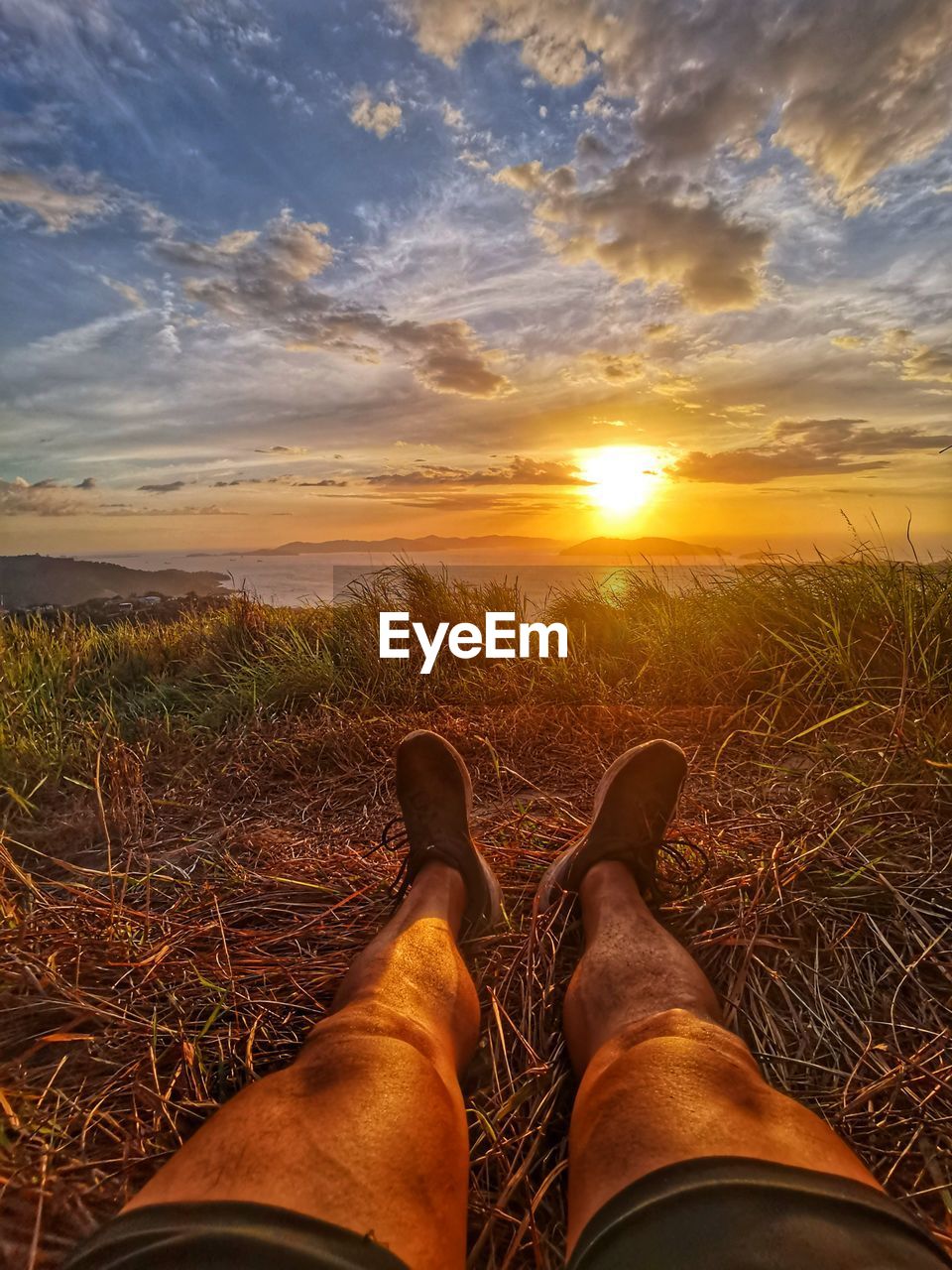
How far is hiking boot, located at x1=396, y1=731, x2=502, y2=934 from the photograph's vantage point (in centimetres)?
196

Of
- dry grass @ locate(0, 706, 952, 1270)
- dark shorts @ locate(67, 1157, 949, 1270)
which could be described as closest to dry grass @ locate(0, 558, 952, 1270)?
dry grass @ locate(0, 706, 952, 1270)

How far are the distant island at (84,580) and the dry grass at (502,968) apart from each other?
6.88m

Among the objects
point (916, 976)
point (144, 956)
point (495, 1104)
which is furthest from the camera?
point (144, 956)

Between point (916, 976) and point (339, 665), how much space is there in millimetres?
3636

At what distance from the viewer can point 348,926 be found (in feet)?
6.29

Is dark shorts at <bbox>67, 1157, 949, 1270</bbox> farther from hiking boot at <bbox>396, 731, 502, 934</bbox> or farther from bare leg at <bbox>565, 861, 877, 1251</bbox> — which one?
hiking boot at <bbox>396, 731, 502, 934</bbox>

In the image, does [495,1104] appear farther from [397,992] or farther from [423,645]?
[423,645]

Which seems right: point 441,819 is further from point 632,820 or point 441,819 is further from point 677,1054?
point 677,1054

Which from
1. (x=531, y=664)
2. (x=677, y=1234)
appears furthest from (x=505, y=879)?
(x=531, y=664)

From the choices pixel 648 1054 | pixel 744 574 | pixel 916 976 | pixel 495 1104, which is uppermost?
pixel 744 574

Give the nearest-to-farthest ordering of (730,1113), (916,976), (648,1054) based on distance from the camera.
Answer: (730,1113) → (648,1054) → (916,976)

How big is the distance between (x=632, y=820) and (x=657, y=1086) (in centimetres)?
99

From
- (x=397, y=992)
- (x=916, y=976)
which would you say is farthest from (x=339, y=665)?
(x=916, y=976)

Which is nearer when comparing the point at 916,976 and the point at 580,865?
the point at 916,976
